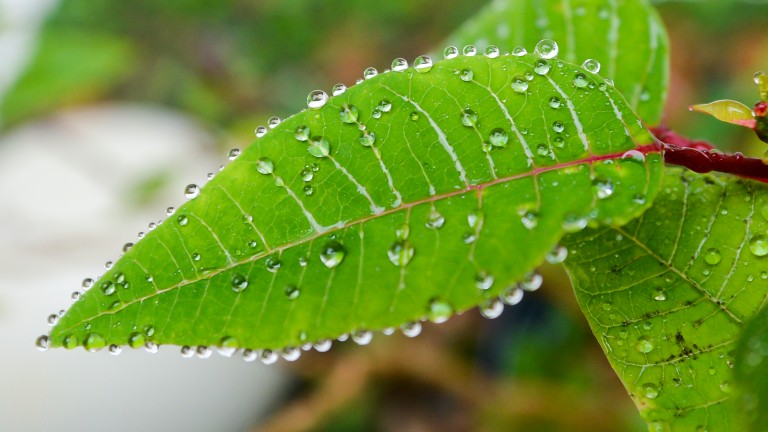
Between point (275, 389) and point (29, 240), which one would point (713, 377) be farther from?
point (29, 240)

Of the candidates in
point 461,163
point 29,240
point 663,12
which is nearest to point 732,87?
point 663,12

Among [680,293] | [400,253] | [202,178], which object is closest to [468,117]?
[400,253]

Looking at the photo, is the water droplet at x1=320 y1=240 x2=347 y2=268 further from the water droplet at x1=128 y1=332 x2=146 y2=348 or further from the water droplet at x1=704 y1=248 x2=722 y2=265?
the water droplet at x1=704 y1=248 x2=722 y2=265

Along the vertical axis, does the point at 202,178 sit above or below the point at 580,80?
above

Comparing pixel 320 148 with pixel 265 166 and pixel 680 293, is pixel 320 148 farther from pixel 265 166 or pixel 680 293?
pixel 680 293

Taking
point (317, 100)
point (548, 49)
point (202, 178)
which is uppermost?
point (202, 178)

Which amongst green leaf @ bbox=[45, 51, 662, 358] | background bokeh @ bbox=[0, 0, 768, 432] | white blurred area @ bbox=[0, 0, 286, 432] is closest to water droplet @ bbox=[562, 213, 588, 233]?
green leaf @ bbox=[45, 51, 662, 358]

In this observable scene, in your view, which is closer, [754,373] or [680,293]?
[754,373]
